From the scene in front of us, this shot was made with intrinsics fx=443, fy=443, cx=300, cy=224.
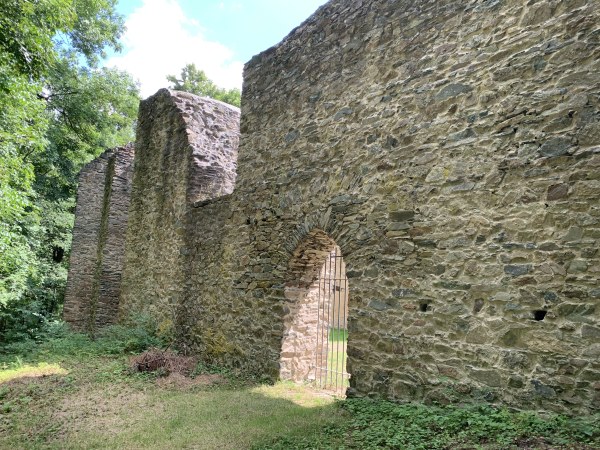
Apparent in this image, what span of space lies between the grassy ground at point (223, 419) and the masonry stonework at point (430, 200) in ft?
1.14

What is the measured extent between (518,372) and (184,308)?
6680mm

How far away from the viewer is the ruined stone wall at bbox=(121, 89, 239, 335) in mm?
9641

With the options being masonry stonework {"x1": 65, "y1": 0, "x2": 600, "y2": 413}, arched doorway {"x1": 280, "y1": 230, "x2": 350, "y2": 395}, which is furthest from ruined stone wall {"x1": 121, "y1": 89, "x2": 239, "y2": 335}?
arched doorway {"x1": 280, "y1": 230, "x2": 350, "y2": 395}

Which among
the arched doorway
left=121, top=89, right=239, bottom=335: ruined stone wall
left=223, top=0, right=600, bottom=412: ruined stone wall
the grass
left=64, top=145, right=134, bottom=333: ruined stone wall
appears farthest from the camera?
left=64, top=145, right=134, bottom=333: ruined stone wall

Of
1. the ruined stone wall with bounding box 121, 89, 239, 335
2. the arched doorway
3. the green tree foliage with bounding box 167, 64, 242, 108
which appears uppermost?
the green tree foliage with bounding box 167, 64, 242, 108

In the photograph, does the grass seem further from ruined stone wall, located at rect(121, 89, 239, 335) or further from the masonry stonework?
the masonry stonework

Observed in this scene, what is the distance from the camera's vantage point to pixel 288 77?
7344mm

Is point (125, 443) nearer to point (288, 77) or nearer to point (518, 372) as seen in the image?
point (518, 372)

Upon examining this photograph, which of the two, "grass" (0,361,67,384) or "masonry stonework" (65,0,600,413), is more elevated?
"masonry stonework" (65,0,600,413)

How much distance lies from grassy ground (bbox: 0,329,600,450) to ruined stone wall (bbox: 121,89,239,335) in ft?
7.54

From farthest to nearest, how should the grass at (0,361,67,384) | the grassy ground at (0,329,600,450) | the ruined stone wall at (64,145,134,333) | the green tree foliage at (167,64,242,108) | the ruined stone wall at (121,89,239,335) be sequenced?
the green tree foliage at (167,64,242,108)
the ruined stone wall at (64,145,134,333)
the ruined stone wall at (121,89,239,335)
the grass at (0,361,67,384)
the grassy ground at (0,329,600,450)

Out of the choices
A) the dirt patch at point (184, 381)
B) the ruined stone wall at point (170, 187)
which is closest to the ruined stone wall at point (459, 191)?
the dirt patch at point (184, 381)

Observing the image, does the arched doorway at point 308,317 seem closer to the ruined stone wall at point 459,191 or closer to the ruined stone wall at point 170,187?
the ruined stone wall at point 459,191

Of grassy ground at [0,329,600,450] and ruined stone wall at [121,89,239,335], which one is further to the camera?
ruined stone wall at [121,89,239,335]
